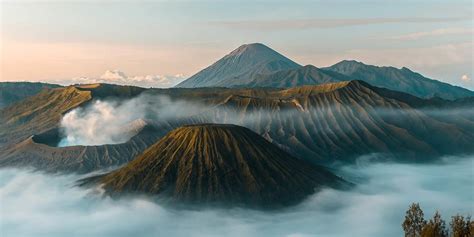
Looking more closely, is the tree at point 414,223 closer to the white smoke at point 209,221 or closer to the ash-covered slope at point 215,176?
the white smoke at point 209,221

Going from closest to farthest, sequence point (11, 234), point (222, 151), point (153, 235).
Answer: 1. point (153, 235)
2. point (11, 234)
3. point (222, 151)

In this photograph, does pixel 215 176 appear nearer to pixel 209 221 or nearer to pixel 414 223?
pixel 209 221

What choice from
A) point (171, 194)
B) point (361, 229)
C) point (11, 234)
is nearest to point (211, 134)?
point (171, 194)

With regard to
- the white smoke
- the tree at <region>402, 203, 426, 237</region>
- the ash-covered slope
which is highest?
the ash-covered slope

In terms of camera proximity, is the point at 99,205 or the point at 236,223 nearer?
the point at 236,223

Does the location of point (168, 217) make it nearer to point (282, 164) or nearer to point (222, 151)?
point (222, 151)

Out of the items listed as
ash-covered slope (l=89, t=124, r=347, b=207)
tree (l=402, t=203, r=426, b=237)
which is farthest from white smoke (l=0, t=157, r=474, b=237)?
tree (l=402, t=203, r=426, b=237)

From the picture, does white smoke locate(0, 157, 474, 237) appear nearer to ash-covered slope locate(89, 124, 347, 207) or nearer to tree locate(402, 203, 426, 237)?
ash-covered slope locate(89, 124, 347, 207)

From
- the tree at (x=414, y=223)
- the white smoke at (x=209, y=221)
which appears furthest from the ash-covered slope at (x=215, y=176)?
the tree at (x=414, y=223)
